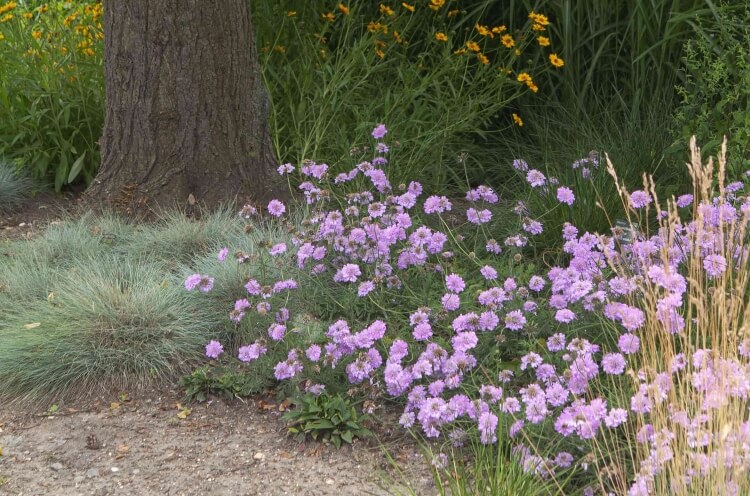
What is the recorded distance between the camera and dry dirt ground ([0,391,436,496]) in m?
3.03

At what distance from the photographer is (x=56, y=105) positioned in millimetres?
5828

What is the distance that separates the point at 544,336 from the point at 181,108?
2.34 metres

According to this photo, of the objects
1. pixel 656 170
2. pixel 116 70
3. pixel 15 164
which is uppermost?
pixel 116 70

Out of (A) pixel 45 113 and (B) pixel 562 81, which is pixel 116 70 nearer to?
(A) pixel 45 113

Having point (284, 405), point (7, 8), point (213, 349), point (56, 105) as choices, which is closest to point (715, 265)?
point (284, 405)

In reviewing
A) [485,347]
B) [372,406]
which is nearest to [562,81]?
[485,347]

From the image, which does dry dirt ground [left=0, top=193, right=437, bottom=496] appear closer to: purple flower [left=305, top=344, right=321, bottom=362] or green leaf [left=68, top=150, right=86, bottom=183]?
purple flower [left=305, top=344, right=321, bottom=362]

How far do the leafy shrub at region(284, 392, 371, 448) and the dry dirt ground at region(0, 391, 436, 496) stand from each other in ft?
0.15

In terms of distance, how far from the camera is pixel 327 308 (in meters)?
3.80

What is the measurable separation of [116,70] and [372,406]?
2583mm

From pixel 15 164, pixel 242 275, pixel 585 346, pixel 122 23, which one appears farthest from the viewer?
pixel 15 164

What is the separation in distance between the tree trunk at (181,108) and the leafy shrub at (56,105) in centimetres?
83

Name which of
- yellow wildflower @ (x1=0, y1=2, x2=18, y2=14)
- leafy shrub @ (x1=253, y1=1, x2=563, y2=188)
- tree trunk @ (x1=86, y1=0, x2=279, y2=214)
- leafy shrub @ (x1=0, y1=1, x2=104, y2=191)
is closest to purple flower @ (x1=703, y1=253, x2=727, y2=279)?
leafy shrub @ (x1=253, y1=1, x2=563, y2=188)

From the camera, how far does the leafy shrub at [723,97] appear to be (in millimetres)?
4492
